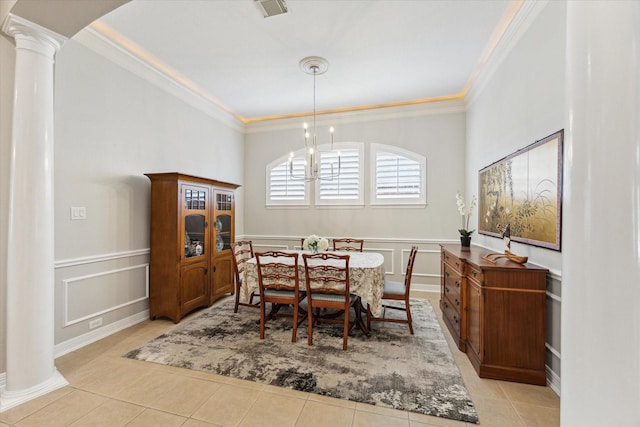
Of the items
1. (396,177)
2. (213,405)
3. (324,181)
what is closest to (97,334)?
(213,405)

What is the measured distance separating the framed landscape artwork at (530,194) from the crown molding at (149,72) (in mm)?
4216

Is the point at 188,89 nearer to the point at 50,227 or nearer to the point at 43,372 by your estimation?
the point at 50,227

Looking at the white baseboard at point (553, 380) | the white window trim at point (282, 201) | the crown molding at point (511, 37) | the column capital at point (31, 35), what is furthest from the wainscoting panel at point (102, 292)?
the crown molding at point (511, 37)

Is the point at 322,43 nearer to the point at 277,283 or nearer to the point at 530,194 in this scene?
the point at 530,194

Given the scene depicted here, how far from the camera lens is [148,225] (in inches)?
140

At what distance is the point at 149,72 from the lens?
140 inches

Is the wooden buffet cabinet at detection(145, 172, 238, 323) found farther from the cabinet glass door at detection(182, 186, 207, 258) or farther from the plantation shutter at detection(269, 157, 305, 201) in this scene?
the plantation shutter at detection(269, 157, 305, 201)

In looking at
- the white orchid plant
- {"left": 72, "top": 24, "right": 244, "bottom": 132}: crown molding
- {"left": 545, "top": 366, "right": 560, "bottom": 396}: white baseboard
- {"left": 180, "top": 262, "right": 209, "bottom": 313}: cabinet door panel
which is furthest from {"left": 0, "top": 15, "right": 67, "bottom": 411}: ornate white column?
the white orchid plant

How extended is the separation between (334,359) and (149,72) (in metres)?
3.95

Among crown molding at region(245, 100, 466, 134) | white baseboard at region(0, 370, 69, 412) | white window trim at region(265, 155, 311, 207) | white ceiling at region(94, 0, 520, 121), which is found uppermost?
white ceiling at region(94, 0, 520, 121)

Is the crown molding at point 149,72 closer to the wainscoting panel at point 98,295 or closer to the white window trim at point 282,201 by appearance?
the white window trim at point 282,201

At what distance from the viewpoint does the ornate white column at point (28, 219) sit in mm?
2016

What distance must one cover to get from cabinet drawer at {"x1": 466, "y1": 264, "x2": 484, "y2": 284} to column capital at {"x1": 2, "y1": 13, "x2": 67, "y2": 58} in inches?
147

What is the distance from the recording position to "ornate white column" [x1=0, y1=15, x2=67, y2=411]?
2.02 meters
